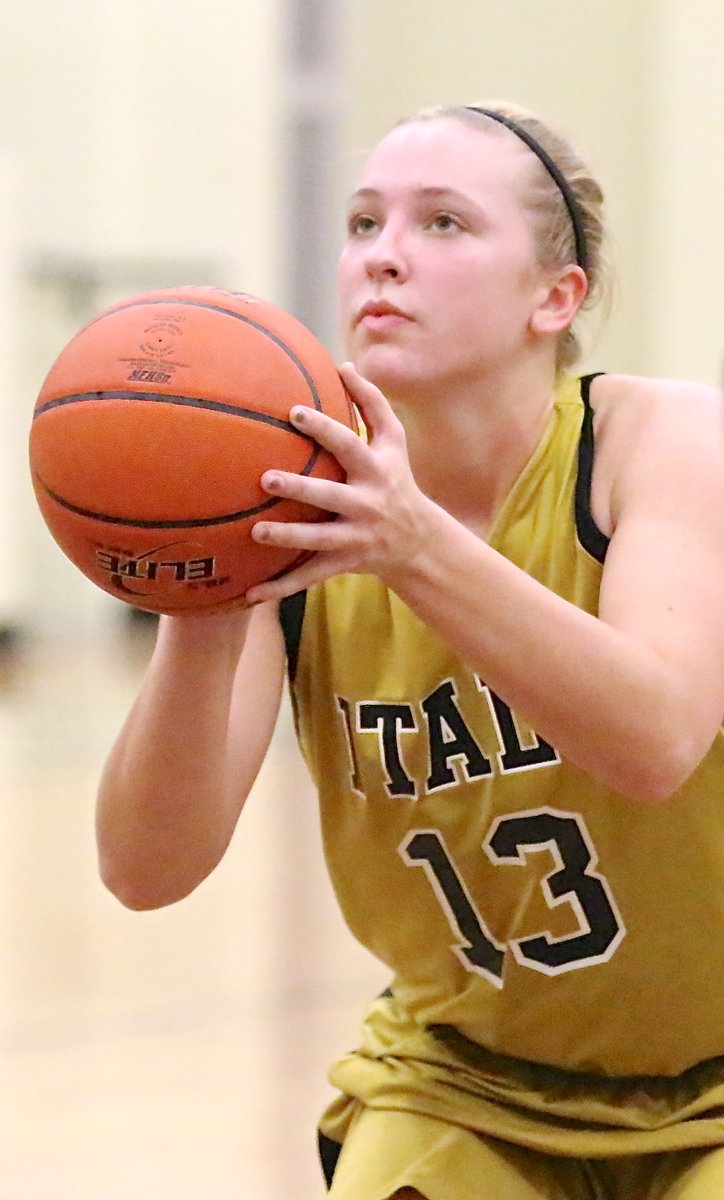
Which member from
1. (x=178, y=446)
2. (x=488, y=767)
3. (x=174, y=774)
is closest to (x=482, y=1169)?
(x=488, y=767)

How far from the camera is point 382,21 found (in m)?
7.59

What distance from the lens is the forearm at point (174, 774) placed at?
1.70 meters

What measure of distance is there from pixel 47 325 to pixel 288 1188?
588 centimetres

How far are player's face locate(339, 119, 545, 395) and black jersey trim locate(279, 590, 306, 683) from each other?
296 mm

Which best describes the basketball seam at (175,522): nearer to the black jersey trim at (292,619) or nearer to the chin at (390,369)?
the chin at (390,369)

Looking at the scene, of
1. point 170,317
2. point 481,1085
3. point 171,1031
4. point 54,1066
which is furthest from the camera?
point 171,1031

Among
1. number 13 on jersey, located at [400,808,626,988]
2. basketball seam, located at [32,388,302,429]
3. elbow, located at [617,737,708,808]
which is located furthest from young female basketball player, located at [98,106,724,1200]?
basketball seam, located at [32,388,302,429]

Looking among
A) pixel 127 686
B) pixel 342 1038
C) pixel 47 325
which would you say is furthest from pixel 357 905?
pixel 47 325

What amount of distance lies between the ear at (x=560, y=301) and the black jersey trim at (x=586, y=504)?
121 mm

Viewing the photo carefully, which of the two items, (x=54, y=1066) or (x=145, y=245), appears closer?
(x=54, y=1066)

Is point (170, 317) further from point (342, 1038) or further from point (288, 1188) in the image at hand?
point (342, 1038)

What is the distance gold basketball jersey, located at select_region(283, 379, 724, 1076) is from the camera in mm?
1822

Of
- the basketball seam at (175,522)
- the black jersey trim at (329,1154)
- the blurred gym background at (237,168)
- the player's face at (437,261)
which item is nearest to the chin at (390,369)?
the player's face at (437,261)

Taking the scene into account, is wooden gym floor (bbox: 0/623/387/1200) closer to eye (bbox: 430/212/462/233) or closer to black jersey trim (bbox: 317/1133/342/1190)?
black jersey trim (bbox: 317/1133/342/1190)
